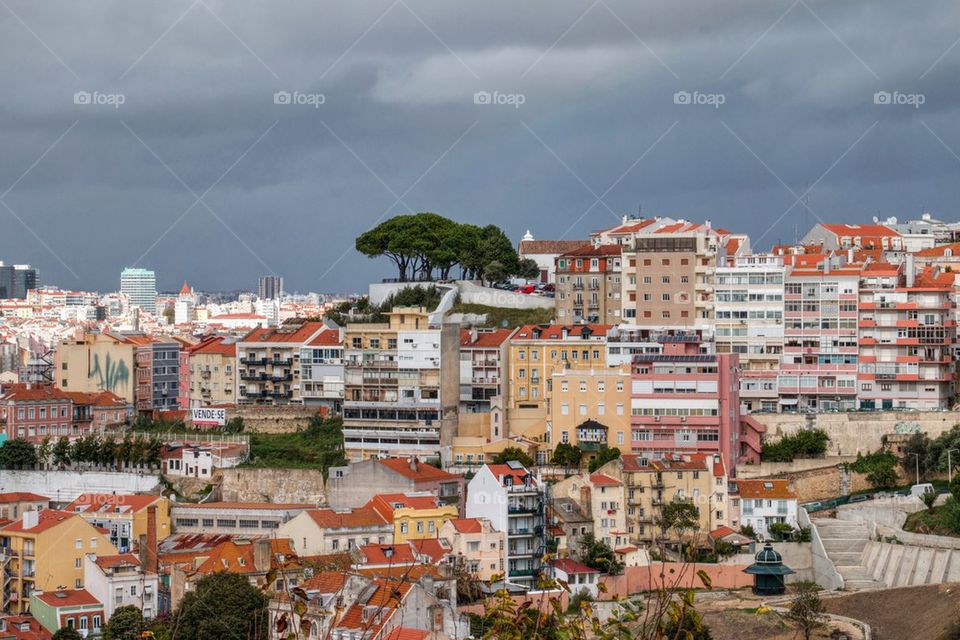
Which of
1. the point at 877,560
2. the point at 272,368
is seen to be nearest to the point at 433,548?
the point at 877,560

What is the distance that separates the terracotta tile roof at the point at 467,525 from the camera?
34.0 m

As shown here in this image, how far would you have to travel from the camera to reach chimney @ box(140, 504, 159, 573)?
36094 millimetres

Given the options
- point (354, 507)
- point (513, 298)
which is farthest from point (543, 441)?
point (513, 298)

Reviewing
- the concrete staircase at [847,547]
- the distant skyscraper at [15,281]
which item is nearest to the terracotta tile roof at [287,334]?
the concrete staircase at [847,547]

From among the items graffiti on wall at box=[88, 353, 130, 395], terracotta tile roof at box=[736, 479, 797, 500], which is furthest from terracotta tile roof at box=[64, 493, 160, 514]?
terracotta tile roof at box=[736, 479, 797, 500]

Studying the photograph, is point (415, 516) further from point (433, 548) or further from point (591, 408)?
point (591, 408)

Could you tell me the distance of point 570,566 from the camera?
34000 millimetres

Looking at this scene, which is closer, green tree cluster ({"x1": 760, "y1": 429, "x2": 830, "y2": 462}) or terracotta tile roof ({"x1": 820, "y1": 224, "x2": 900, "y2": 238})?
green tree cluster ({"x1": 760, "y1": 429, "x2": 830, "y2": 462})

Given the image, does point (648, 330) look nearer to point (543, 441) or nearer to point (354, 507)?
point (543, 441)

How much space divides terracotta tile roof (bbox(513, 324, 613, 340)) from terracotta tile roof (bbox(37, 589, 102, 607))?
14.4 metres

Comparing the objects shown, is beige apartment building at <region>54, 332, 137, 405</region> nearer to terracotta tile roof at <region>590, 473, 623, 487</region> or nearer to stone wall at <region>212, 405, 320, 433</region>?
stone wall at <region>212, 405, 320, 433</region>

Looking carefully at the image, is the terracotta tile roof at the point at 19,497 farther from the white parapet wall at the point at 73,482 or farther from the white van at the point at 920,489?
the white van at the point at 920,489

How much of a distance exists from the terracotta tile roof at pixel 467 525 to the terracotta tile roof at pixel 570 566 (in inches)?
76.2

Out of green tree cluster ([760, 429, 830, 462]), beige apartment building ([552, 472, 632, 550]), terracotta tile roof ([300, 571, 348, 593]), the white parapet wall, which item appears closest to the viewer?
terracotta tile roof ([300, 571, 348, 593])
